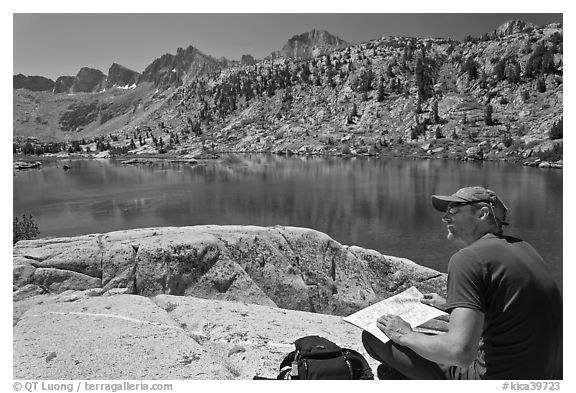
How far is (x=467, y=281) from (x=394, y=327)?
2.75ft

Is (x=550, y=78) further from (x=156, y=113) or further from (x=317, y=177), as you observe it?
(x=156, y=113)

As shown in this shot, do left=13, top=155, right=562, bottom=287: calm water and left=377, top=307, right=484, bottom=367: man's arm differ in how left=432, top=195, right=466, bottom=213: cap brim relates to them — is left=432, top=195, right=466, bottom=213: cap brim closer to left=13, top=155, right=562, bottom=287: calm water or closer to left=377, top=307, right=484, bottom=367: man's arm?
left=377, top=307, right=484, bottom=367: man's arm

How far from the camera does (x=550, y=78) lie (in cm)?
8338

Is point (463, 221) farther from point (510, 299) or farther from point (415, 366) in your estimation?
point (415, 366)

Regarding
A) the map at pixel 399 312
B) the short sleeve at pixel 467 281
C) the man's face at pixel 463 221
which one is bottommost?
the map at pixel 399 312

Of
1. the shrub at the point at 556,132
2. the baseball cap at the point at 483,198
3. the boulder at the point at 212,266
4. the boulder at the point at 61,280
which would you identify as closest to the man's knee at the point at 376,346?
the baseball cap at the point at 483,198

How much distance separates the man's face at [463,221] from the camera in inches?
119

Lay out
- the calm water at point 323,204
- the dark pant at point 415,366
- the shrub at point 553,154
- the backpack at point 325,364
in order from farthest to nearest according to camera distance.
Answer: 1. the shrub at point 553,154
2. the calm water at point 323,204
3. the backpack at point 325,364
4. the dark pant at point 415,366

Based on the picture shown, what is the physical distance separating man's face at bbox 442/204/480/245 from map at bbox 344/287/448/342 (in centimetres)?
91

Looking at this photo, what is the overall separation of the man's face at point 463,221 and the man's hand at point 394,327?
2.63ft

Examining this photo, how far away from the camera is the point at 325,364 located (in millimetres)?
3688

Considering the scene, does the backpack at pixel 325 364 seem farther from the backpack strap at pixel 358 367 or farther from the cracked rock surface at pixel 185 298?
the cracked rock surface at pixel 185 298

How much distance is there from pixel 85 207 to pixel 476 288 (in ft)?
110

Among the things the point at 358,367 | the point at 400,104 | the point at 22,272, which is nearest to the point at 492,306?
the point at 358,367
